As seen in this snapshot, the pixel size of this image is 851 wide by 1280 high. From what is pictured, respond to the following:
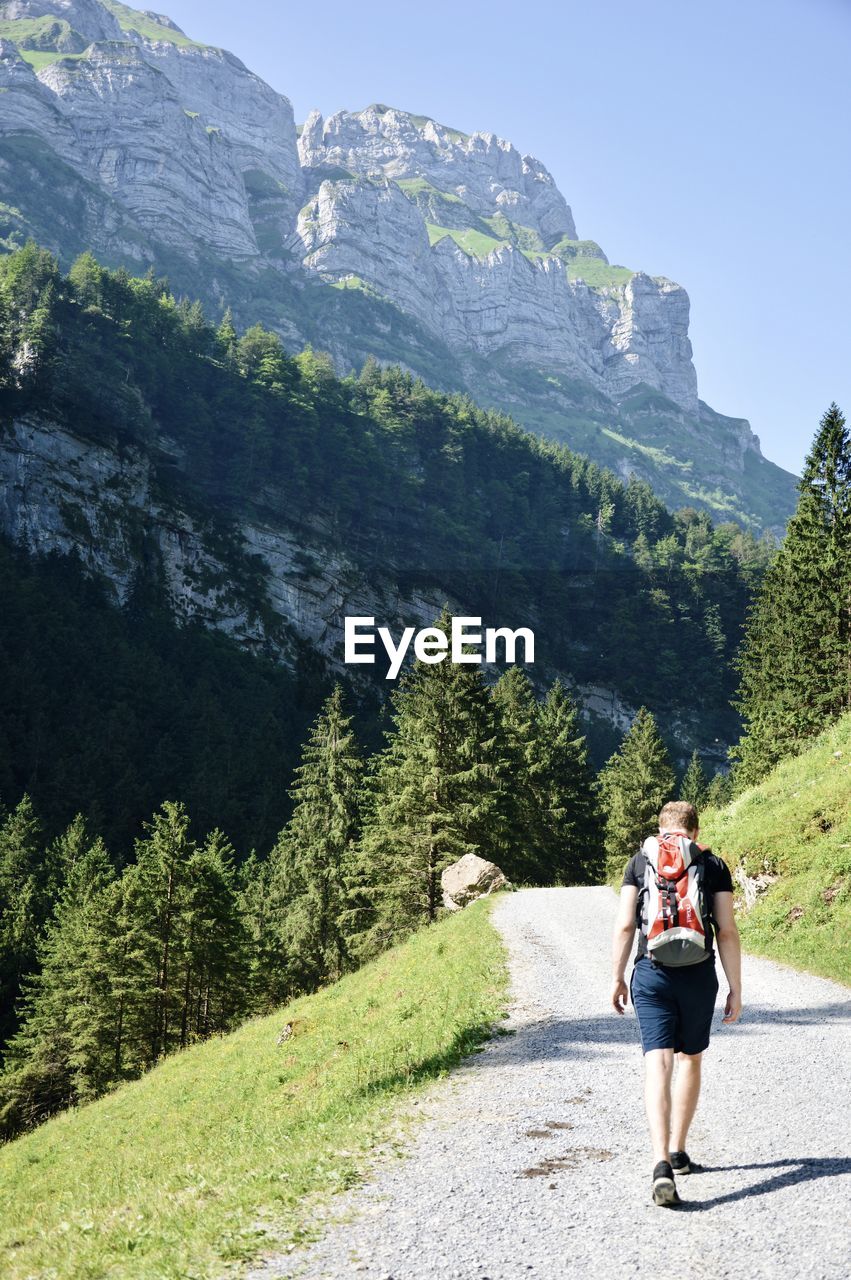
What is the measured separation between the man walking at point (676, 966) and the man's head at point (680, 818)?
0.25ft

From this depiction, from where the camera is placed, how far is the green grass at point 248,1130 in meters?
6.08

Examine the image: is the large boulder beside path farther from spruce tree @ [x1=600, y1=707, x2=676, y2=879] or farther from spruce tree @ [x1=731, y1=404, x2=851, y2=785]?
spruce tree @ [x1=600, y1=707, x2=676, y2=879]

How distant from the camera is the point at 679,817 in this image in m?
6.39

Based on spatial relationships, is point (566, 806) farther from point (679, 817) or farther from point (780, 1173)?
point (679, 817)

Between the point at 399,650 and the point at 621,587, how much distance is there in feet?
201

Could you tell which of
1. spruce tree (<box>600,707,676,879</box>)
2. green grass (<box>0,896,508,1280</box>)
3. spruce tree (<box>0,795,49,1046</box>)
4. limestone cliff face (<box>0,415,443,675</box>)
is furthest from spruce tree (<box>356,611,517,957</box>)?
limestone cliff face (<box>0,415,443,675</box>)

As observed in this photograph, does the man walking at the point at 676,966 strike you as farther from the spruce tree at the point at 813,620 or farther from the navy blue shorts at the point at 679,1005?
the spruce tree at the point at 813,620

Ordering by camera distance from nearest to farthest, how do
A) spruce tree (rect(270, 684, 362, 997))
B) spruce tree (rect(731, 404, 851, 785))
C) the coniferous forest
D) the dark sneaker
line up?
the dark sneaker → the coniferous forest → spruce tree (rect(731, 404, 851, 785)) → spruce tree (rect(270, 684, 362, 997))

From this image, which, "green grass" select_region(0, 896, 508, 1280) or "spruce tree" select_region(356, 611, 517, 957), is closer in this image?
"green grass" select_region(0, 896, 508, 1280)

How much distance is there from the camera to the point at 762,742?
43312mm

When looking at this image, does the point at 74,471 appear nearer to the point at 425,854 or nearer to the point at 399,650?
the point at 399,650

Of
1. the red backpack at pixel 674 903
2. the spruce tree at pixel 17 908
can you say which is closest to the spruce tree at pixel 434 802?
the red backpack at pixel 674 903

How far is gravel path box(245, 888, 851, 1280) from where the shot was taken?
511cm

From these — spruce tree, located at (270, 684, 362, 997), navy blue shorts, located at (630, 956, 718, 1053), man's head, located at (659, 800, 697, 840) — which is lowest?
spruce tree, located at (270, 684, 362, 997)
